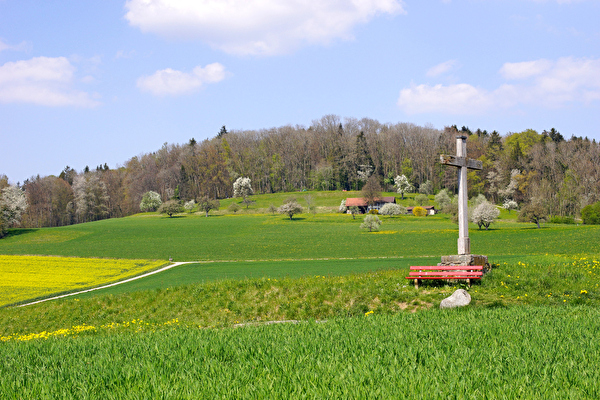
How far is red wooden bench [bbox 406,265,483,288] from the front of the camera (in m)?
15.1

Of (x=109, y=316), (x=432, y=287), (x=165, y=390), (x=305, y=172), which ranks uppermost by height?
(x=305, y=172)

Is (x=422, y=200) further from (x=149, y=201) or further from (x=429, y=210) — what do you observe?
(x=149, y=201)

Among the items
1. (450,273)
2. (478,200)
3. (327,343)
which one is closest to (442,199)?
(478,200)

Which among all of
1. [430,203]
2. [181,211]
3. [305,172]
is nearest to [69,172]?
[181,211]

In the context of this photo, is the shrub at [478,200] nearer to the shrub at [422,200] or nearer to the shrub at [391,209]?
the shrub at [391,209]

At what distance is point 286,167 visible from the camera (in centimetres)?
13788

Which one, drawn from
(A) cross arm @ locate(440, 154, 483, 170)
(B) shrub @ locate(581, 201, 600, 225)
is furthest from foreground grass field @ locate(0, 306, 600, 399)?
(B) shrub @ locate(581, 201, 600, 225)

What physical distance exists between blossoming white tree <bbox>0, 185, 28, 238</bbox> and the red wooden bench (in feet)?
246

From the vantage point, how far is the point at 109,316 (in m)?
18.3

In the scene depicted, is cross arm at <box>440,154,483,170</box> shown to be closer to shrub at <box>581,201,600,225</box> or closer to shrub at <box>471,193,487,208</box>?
shrub at <box>581,201,600,225</box>

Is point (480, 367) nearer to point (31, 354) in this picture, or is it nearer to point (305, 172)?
point (31, 354)

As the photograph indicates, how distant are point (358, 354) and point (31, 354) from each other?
529 centimetres

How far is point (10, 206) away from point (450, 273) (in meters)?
82.2

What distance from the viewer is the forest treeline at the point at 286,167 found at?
119375 mm
